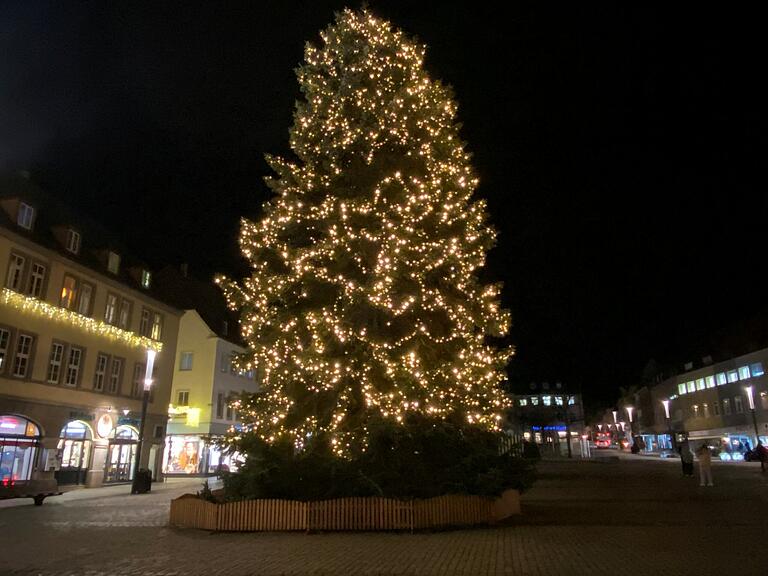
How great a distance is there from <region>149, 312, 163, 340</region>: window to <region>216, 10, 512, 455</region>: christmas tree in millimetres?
20173

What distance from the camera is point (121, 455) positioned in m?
33.1

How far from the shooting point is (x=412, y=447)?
48.8 ft

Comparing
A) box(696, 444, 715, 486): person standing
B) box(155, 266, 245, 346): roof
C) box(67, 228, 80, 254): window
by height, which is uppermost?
box(155, 266, 245, 346): roof

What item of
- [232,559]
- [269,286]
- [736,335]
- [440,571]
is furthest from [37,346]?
[736,335]

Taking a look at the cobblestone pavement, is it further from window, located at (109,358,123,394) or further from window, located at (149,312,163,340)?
window, located at (149,312,163,340)

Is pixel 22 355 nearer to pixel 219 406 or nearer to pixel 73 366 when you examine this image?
pixel 73 366

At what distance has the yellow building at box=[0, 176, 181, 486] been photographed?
2564cm

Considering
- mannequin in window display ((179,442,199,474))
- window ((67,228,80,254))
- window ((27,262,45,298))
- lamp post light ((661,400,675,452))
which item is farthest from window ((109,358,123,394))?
lamp post light ((661,400,675,452))

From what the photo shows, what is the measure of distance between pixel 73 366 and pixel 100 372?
7.19 feet

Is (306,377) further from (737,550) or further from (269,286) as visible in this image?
(737,550)

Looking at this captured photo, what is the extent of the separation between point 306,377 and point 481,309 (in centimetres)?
540

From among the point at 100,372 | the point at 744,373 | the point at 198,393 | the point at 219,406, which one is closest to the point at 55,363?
the point at 100,372

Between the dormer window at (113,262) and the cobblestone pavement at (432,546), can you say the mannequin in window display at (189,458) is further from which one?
the cobblestone pavement at (432,546)

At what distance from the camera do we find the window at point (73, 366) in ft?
94.8
